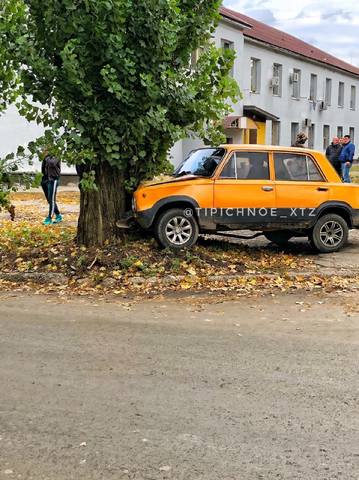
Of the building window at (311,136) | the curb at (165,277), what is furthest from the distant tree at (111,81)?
the building window at (311,136)

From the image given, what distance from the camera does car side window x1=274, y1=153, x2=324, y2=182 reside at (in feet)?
32.3

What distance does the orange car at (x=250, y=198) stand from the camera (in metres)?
9.28

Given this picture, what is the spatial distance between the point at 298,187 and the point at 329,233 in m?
0.97

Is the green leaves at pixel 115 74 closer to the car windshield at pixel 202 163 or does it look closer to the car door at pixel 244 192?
the car windshield at pixel 202 163

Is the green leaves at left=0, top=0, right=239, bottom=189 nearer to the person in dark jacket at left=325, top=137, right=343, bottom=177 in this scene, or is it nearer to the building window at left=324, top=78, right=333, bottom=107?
the person in dark jacket at left=325, top=137, right=343, bottom=177

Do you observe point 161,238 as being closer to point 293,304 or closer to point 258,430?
point 293,304

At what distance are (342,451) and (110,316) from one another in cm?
363

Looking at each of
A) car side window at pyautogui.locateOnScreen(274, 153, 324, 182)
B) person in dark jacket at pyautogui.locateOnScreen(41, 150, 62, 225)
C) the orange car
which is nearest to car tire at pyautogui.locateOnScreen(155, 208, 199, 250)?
the orange car

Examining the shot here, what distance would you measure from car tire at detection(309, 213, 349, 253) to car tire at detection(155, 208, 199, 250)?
6.92ft

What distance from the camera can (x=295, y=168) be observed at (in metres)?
9.96

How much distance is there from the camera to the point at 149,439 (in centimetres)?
363

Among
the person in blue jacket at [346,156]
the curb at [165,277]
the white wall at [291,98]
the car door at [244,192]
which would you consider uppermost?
the white wall at [291,98]

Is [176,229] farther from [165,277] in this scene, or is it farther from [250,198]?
[250,198]

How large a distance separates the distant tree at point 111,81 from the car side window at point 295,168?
1.29 m
